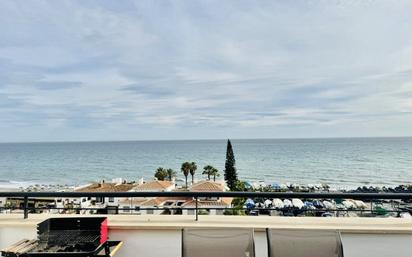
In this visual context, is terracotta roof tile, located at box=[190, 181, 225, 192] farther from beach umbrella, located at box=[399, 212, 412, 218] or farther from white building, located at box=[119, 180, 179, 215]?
beach umbrella, located at box=[399, 212, 412, 218]

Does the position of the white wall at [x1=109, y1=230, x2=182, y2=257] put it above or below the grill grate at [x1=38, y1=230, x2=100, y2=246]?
below

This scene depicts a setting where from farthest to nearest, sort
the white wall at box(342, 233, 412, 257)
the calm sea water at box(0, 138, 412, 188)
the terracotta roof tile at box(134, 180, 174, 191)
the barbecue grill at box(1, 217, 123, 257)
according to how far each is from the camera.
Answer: the calm sea water at box(0, 138, 412, 188)
the terracotta roof tile at box(134, 180, 174, 191)
the white wall at box(342, 233, 412, 257)
the barbecue grill at box(1, 217, 123, 257)

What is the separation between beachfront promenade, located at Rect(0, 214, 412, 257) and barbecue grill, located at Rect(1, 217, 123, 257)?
28 centimetres

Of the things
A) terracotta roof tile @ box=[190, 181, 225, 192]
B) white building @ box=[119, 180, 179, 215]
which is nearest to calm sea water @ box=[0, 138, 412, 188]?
terracotta roof tile @ box=[190, 181, 225, 192]

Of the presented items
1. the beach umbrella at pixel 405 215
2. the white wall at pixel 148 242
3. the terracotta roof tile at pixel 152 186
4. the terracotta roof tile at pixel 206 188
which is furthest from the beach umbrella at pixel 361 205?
the terracotta roof tile at pixel 152 186

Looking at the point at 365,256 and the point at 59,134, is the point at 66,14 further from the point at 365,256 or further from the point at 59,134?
the point at 59,134

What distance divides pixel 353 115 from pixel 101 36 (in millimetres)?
30252

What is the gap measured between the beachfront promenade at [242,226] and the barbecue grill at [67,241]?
11.1 inches

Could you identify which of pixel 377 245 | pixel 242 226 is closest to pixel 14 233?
pixel 242 226

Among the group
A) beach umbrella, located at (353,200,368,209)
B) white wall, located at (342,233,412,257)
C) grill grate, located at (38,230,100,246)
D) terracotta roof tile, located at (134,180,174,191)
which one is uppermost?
beach umbrella, located at (353,200,368,209)

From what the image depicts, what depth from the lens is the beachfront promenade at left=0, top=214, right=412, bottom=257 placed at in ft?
7.70

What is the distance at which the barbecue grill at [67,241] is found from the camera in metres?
1.83

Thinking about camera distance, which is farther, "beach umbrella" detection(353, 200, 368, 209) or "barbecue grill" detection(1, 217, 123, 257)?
"beach umbrella" detection(353, 200, 368, 209)

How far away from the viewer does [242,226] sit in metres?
2.39
